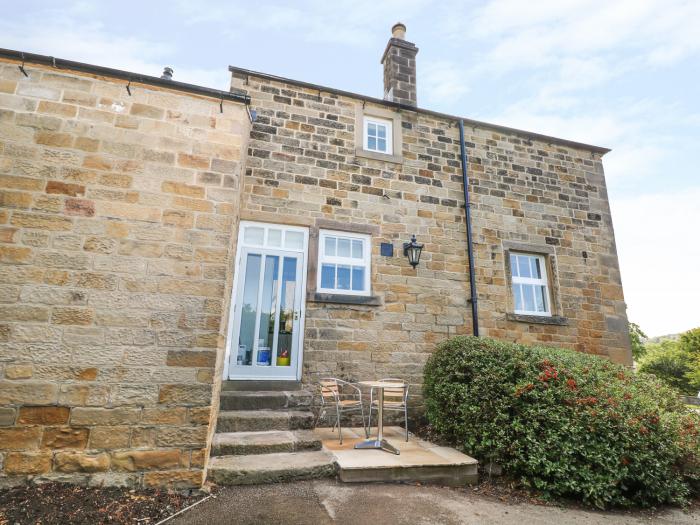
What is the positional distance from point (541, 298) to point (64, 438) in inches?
292

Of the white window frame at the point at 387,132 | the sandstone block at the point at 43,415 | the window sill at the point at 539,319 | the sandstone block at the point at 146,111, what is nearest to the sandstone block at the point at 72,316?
the sandstone block at the point at 43,415

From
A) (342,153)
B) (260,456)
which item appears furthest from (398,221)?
(260,456)

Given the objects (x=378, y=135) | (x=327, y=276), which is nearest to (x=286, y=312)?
(x=327, y=276)

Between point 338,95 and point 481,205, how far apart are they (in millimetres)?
3438

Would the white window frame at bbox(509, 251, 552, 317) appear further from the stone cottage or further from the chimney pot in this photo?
the chimney pot

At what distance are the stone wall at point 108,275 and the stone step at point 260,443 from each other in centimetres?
56

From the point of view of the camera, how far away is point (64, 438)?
2936mm

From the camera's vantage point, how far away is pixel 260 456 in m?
3.65

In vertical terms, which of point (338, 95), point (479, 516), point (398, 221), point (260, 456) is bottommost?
point (479, 516)

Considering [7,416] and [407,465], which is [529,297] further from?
[7,416]

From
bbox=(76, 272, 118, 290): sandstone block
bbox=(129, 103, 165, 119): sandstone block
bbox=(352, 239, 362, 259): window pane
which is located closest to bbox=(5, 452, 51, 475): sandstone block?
bbox=(76, 272, 118, 290): sandstone block

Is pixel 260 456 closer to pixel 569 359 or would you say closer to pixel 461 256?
pixel 569 359

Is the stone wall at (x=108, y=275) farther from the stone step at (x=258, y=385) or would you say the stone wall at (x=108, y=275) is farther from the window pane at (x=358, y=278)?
the window pane at (x=358, y=278)

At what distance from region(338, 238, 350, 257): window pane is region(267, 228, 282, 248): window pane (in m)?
0.99
